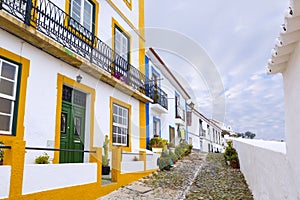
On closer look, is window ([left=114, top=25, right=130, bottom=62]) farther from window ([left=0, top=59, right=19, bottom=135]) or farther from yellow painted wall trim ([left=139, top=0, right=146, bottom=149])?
window ([left=0, top=59, right=19, bottom=135])

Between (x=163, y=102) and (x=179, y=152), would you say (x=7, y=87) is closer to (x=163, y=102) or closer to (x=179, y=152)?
(x=163, y=102)

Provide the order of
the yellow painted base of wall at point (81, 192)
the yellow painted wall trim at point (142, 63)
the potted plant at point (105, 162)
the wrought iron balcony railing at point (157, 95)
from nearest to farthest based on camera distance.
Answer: the yellow painted base of wall at point (81, 192) → the potted plant at point (105, 162) → the yellow painted wall trim at point (142, 63) → the wrought iron balcony railing at point (157, 95)

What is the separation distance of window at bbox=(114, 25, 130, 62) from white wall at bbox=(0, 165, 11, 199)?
7543 millimetres

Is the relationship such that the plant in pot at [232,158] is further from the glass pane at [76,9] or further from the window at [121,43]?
the glass pane at [76,9]

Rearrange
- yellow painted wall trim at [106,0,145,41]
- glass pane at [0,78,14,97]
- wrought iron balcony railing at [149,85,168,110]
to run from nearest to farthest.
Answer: glass pane at [0,78,14,97] → yellow painted wall trim at [106,0,145,41] → wrought iron balcony railing at [149,85,168,110]

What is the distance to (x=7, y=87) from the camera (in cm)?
567

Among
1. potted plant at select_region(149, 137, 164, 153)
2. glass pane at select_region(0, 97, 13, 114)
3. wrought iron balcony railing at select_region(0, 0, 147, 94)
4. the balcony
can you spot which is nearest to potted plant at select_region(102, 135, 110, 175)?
the balcony

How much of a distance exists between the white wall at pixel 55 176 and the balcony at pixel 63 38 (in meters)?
3.04

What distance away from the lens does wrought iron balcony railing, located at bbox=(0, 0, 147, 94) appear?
6086 millimetres

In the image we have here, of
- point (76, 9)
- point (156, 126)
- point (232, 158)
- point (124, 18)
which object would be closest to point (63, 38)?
point (76, 9)

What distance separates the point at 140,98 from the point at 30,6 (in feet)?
23.3

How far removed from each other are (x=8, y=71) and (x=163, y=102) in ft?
37.6

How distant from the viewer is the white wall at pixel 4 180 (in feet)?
14.0

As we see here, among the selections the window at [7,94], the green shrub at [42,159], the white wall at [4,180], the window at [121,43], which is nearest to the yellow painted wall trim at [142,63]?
the window at [121,43]
